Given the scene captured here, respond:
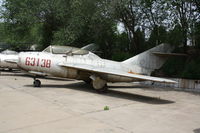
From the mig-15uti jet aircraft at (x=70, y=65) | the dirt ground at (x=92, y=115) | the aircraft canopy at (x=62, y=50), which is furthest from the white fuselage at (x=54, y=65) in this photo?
the dirt ground at (x=92, y=115)

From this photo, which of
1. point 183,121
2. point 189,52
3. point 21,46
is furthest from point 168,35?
point 21,46

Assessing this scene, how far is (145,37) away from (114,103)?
9609 mm

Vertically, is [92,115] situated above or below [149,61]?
below

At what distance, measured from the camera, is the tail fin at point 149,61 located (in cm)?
1198

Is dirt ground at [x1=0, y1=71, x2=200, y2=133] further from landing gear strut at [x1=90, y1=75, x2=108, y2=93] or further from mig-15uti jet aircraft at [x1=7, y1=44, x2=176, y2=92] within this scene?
mig-15uti jet aircraft at [x1=7, y1=44, x2=176, y2=92]

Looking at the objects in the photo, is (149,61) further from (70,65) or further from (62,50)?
(62,50)

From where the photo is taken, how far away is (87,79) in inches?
450

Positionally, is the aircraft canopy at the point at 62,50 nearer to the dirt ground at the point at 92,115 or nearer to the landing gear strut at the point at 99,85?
the landing gear strut at the point at 99,85

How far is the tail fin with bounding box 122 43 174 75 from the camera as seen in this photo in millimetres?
11984

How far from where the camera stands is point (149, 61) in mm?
12016

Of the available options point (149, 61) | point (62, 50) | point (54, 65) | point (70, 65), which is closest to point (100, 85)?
point (70, 65)

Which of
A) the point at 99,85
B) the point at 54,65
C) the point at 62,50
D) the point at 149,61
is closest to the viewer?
the point at 99,85

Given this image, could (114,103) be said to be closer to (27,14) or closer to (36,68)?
(36,68)

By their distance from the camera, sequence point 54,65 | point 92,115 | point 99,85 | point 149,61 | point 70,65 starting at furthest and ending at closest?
point 149,61 → point 54,65 → point 70,65 → point 99,85 → point 92,115
